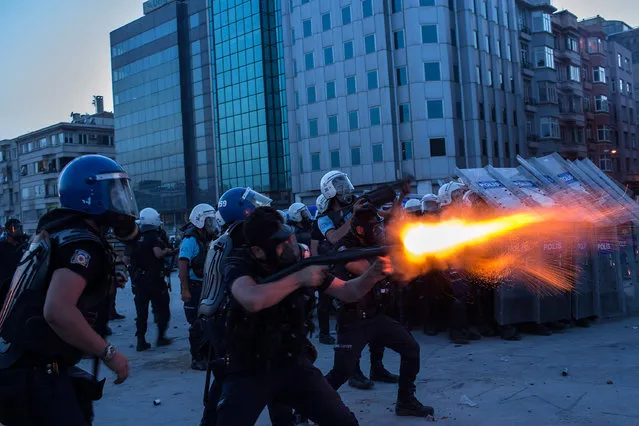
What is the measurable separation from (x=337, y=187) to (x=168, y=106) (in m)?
62.2

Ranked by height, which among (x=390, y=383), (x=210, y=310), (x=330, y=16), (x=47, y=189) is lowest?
(x=390, y=383)

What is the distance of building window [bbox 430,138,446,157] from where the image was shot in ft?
134

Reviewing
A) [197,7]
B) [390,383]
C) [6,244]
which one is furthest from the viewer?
[197,7]

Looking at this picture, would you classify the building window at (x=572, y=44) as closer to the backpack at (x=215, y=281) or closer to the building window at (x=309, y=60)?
the building window at (x=309, y=60)

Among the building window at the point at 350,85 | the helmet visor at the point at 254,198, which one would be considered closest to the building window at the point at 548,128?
the building window at the point at 350,85

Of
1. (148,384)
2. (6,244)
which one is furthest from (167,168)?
(148,384)

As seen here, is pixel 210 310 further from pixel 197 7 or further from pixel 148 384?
pixel 197 7

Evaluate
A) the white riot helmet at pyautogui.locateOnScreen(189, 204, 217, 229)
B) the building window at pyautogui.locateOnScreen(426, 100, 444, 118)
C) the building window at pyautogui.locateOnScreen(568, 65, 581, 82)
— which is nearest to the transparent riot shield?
the white riot helmet at pyautogui.locateOnScreen(189, 204, 217, 229)

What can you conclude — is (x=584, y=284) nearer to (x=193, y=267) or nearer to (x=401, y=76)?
(x=193, y=267)

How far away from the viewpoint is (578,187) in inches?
385

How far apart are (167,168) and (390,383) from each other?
62.9 meters

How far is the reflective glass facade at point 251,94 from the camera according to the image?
181ft

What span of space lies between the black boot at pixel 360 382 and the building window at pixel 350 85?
37821mm

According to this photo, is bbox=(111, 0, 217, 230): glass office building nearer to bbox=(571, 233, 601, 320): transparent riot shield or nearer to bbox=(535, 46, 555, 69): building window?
bbox=(535, 46, 555, 69): building window
